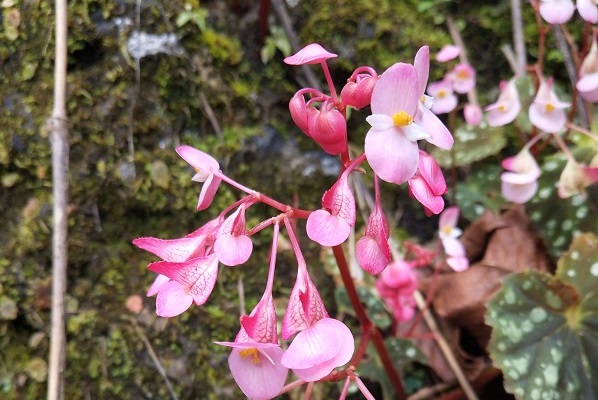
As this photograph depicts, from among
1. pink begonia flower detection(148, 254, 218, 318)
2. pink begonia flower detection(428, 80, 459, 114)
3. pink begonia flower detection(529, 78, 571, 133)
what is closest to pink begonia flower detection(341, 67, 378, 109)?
pink begonia flower detection(148, 254, 218, 318)

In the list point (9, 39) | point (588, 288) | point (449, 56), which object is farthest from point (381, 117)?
point (9, 39)

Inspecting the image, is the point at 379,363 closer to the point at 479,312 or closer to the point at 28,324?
the point at 479,312

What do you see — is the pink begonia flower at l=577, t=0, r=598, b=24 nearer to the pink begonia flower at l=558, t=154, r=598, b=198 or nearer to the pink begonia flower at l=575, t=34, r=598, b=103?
the pink begonia flower at l=575, t=34, r=598, b=103

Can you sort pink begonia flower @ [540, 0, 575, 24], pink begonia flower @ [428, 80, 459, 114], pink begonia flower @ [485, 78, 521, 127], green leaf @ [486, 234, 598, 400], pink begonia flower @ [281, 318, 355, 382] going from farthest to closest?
pink begonia flower @ [428, 80, 459, 114]
pink begonia flower @ [485, 78, 521, 127]
pink begonia flower @ [540, 0, 575, 24]
green leaf @ [486, 234, 598, 400]
pink begonia flower @ [281, 318, 355, 382]

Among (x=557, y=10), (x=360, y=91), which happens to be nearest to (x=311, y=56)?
(x=360, y=91)

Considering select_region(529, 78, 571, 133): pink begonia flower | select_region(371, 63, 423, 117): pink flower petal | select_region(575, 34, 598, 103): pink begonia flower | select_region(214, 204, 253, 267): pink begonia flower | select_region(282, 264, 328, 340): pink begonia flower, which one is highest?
select_region(371, 63, 423, 117): pink flower petal

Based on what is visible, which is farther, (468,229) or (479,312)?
(468,229)
